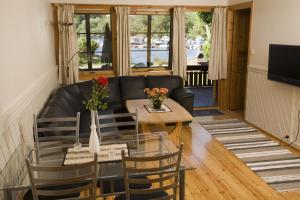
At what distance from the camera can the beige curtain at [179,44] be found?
615 centimetres

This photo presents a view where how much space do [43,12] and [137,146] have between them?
3.15 metres

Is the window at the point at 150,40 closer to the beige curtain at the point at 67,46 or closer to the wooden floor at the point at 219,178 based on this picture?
the beige curtain at the point at 67,46

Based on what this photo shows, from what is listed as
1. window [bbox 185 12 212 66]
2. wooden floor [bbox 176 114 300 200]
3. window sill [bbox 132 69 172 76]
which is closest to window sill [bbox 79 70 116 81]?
window sill [bbox 132 69 172 76]

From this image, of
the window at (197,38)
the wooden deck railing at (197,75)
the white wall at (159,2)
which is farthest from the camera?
the window at (197,38)

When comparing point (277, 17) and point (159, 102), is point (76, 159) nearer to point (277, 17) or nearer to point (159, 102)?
point (159, 102)

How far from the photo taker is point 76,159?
2.35m

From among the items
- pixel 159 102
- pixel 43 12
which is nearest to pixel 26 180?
pixel 159 102

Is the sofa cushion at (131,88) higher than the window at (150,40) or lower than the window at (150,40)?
lower

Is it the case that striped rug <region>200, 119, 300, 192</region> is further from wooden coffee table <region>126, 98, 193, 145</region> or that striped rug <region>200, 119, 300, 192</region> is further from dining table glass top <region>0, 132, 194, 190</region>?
dining table glass top <region>0, 132, 194, 190</region>

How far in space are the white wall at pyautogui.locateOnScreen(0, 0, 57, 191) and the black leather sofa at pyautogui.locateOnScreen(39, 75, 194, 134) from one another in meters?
0.49

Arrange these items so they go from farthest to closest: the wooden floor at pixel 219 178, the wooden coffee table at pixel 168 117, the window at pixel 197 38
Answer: the window at pixel 197 38 → the wooden coffee table at pixel 168 117 → the wooden floor at pixel 219 178

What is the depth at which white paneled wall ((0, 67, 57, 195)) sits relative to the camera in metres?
2.24

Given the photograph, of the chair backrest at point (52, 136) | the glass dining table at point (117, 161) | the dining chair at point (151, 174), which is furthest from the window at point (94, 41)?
the dining chair at point (151, 174)

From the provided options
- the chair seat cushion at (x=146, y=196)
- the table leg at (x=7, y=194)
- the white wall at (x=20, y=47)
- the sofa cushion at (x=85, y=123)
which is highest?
the white wall at (x=20, y=47)
